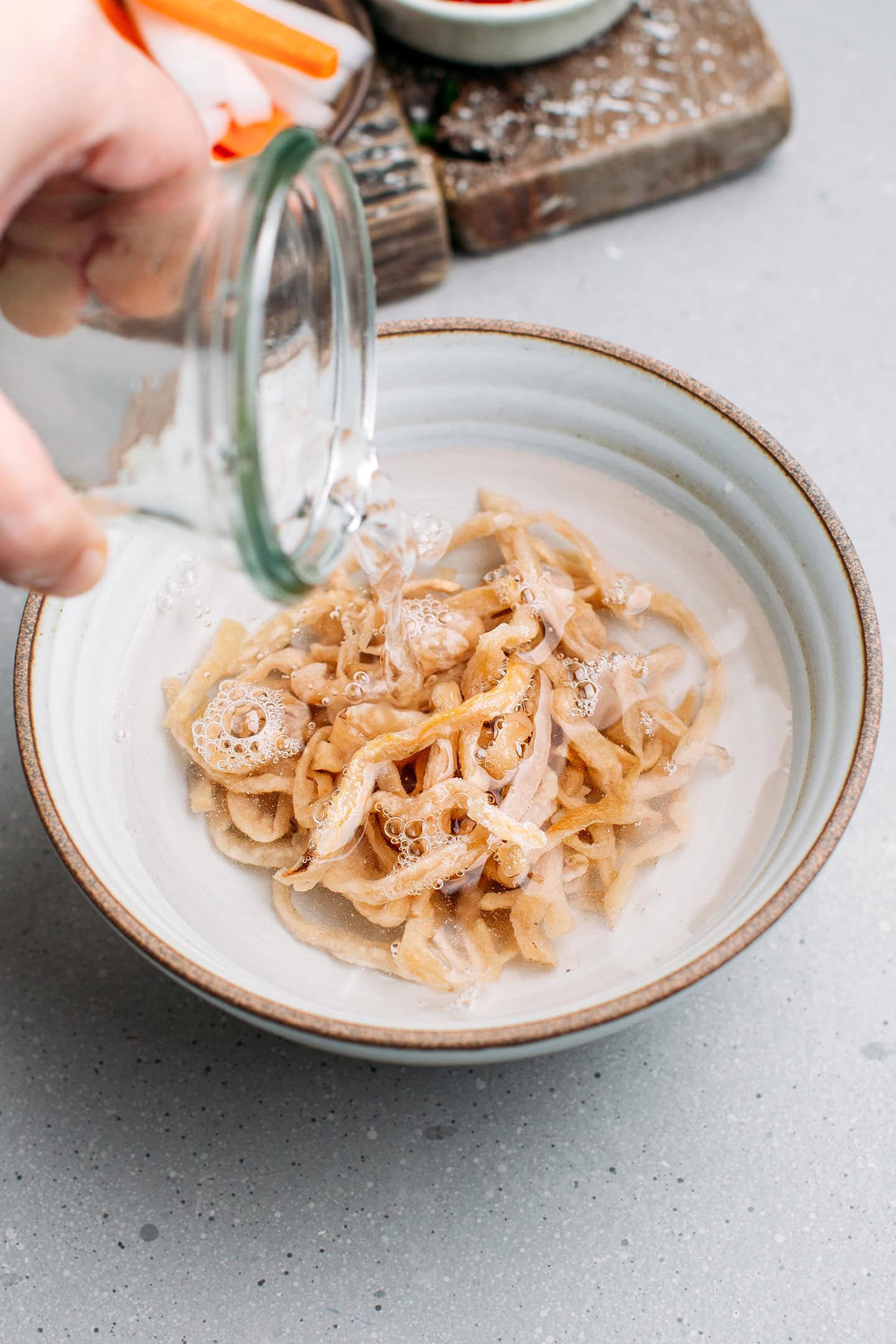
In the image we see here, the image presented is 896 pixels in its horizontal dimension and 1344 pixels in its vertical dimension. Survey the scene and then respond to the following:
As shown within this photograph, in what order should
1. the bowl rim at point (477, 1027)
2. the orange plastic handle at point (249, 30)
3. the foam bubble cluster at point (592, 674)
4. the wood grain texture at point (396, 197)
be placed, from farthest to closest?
the wood grain texture at point (396, 197), the orange plastic handle at point (249, 30), the foam bubble cluster at point (592, 674), the bowl rim at point (477, 1027)

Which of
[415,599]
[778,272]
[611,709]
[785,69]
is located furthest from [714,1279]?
[785,69]

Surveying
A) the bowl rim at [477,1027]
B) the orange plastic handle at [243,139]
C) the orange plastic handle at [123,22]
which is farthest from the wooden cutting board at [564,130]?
the bowl rim at [477,1027]

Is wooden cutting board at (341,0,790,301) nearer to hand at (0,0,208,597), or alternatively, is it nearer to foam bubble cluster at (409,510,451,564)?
foam bubble cluster at (409,510,451,564)

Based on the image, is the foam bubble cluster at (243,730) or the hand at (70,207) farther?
the foam bubble cluster at (243,730)

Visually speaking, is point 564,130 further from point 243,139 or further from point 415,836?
point 415,836

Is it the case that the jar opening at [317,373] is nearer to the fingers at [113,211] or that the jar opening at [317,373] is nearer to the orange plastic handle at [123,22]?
the fingers at [113,211]

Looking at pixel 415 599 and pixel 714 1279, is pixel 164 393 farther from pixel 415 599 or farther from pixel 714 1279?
pixel 714 1279

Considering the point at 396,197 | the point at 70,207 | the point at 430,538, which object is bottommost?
A: the point at 430,538

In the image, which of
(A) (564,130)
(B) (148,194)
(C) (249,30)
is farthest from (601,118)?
(B) (148,194)
